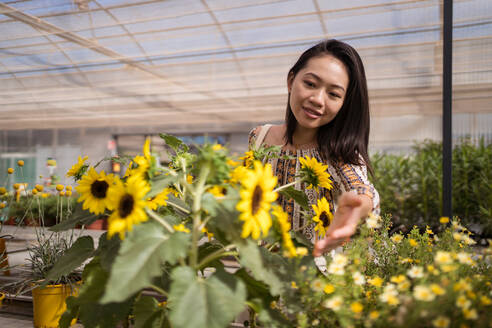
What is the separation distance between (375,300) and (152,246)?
35 centimetres

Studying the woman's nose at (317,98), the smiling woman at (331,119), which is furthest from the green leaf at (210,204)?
the woman's nose at (317,98)

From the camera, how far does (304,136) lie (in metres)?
1.05

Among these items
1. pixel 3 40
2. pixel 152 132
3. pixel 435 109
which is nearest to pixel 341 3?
pixel 435 109

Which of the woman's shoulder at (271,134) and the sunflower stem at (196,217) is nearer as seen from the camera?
the sunflower stem at (196,217)

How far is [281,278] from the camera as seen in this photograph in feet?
1.61

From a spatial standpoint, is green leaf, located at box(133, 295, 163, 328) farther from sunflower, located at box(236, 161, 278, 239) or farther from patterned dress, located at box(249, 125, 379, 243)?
patterned dress, located at box(249, 125, 379, 243)

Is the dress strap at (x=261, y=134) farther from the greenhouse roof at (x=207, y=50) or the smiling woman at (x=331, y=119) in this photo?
the greenhouse roof at (x=207, y=50)

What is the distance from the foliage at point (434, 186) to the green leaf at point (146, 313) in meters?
3.57

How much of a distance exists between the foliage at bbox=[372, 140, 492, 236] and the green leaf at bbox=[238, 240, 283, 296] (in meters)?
3.55

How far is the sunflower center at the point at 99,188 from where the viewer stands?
547 mm

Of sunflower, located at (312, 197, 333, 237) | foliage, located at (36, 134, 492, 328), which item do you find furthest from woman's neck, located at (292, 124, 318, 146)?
foliage, located at (36, 134, 492, 328)

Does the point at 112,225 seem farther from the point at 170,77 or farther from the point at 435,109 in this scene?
the point at 435,109

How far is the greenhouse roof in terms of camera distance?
4.30m

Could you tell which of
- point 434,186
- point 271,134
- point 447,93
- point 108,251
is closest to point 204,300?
point 108,251
